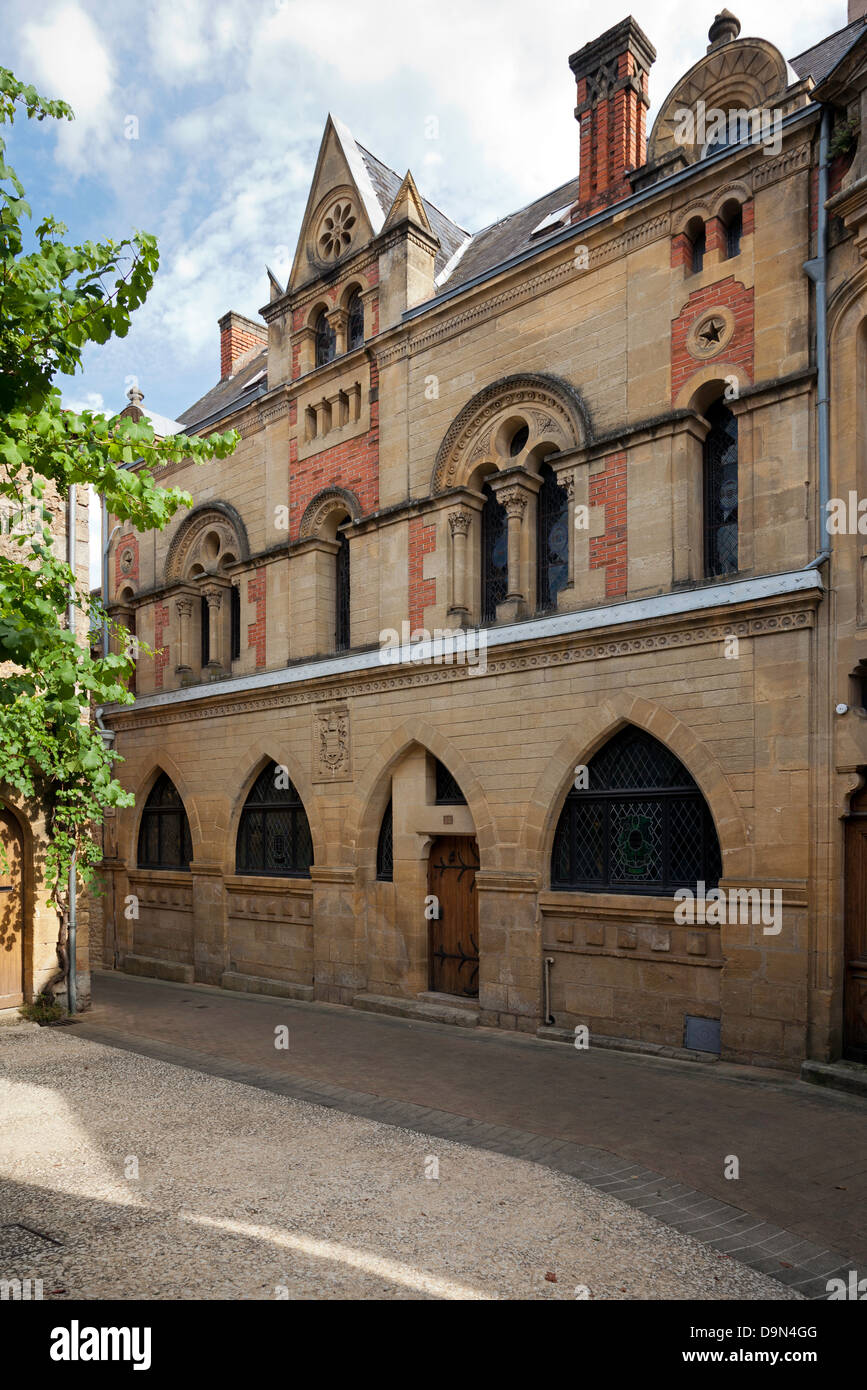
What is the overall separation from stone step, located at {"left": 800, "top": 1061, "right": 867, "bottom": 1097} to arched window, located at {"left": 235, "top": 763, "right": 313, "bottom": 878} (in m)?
8.31

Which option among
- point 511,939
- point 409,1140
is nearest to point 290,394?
point 511,939

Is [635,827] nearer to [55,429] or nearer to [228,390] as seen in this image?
[55,429]

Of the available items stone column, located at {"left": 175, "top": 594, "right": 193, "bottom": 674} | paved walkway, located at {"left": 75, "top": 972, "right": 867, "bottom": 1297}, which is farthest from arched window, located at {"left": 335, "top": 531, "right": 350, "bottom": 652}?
paved walkway, located at {"left": 75, "top": 972, "right": 867, "bottom": 1297}

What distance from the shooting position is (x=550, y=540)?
1278 cm

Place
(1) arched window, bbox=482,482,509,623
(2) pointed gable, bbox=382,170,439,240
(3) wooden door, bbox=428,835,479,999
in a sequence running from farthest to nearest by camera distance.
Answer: (2) pointed gable, bbox=382,170,439,240 → (1) arched window, bbox=482,482,509,623 → (3) wooden door, bbox=428,835,479,999

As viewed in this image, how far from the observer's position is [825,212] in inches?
392

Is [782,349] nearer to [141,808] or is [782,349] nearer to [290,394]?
[290,394]

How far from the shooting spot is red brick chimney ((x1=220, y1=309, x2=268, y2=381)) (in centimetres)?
2308

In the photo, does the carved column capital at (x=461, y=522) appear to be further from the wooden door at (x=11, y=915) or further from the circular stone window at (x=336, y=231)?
the wooden door at (x=11, y=915)

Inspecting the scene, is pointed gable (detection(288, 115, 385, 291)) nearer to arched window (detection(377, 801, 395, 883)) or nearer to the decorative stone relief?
the decorative stone relief

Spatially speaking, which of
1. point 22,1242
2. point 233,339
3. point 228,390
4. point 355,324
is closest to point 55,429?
Answer: point 22,1242

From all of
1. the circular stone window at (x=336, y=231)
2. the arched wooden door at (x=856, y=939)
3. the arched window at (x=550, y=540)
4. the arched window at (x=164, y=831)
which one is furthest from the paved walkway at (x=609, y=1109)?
the circular stone window at (x=336, y=231)

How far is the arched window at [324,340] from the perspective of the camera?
16141 millimetres

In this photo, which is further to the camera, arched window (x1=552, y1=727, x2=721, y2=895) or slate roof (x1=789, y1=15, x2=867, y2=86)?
slate roof (x1=789, y1=15, x2=867, y2=86)
